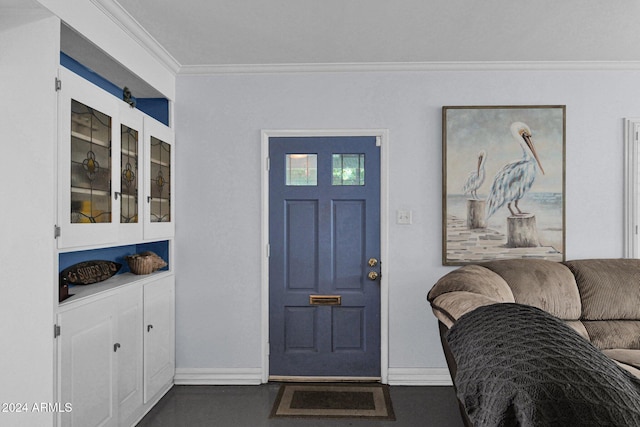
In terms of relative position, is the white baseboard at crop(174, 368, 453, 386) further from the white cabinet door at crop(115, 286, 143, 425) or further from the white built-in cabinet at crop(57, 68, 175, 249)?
the white built-in cabinet at crop(57, 68, 175, 249)

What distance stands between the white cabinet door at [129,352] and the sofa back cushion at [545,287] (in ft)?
7.61

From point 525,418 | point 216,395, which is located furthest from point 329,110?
point 525,418

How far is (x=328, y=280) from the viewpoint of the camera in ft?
12.0

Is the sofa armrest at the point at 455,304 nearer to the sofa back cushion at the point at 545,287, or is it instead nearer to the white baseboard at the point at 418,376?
the sofa back cushion at the point at 545,287

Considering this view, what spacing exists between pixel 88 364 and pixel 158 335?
0.94 metres

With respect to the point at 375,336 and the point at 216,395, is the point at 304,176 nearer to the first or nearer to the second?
the point at 375,336

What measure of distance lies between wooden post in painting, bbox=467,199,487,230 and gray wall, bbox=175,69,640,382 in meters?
0.22

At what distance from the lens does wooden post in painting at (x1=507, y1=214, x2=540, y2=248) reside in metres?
3.54

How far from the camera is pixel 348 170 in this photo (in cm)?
365

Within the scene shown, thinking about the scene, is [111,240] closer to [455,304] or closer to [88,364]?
[88,364]

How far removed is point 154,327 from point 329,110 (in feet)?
6.65

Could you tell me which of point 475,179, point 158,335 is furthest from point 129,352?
point 475,179

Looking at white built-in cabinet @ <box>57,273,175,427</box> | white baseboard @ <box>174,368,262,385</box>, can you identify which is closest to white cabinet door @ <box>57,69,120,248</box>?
white built-in cabinet @ <box>57,273,175,427</box>

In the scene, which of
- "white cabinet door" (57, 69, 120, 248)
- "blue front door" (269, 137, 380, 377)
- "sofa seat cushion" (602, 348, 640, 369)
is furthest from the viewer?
"blue front door" (269, 137, 380, 377)
